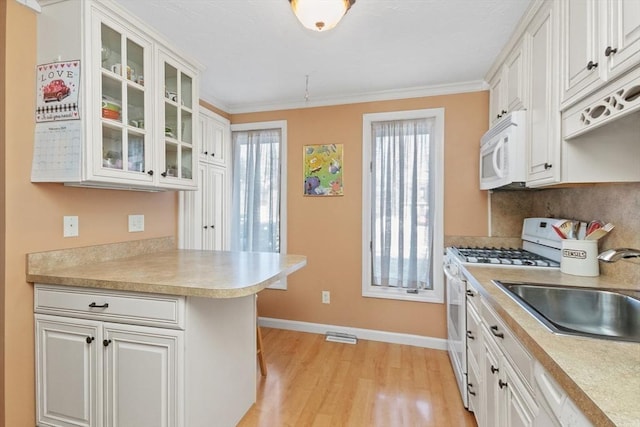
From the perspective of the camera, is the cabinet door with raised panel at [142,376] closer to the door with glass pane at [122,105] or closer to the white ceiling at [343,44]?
the door with glass pane at [122,105]

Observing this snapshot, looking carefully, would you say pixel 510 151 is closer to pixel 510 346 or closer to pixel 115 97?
pixel 510 346

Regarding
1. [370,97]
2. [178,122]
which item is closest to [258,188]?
[178,122]

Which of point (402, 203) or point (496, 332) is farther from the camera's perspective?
point (402, 203)

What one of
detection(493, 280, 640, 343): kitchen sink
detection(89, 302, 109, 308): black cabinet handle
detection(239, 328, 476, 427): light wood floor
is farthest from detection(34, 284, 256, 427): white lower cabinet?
detection(493, 280, 640, 343): kitchen sink

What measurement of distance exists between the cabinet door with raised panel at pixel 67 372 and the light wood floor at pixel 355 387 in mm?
834

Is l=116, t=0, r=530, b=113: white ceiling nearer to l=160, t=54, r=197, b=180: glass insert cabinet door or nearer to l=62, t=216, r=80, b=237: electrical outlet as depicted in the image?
l=160, t=54, r=197, b=180: glass insert cabinet door

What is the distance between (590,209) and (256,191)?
9.28ft

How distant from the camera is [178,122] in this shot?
2.04 meters

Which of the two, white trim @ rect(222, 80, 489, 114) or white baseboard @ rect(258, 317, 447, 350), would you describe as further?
white baseboard @ rect(258, 317, 447, 350)

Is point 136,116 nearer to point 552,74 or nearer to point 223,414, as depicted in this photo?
point 223,414

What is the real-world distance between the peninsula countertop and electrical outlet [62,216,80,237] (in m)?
0.09

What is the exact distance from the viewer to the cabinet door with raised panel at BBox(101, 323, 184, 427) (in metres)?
1.31

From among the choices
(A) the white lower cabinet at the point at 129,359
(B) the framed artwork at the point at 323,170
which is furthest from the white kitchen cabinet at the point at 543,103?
(A) the white lower cabinet at the point at 129,359

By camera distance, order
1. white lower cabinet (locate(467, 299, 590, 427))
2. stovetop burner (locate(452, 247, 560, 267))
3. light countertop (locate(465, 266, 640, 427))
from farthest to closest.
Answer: stovetop burner (locate(452, 247, 560, 267)) → white lower cabinet (locate(467, 299, 590, 427)) → light countertop (locate(465, 266, 640, 427))
